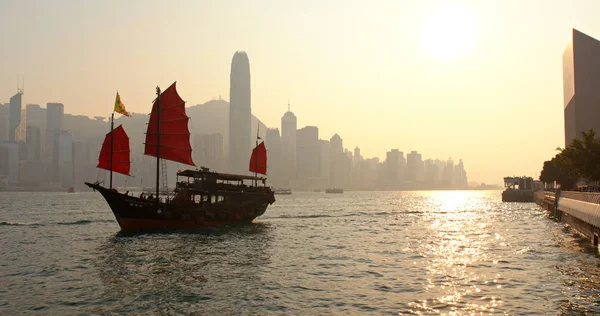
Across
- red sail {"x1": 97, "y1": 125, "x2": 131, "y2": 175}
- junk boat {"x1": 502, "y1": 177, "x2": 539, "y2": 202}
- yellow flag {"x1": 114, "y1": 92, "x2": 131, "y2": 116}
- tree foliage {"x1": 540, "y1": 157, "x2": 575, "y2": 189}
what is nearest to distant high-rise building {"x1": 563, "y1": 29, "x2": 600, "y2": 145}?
junk boat {"x1": 502, "y1": 177, "x2": 539, "y2": 202}

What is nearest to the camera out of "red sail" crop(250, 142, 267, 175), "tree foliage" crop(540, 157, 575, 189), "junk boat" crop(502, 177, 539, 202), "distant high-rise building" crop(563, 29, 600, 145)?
"red sail" crop(250, 142, 267, 175)

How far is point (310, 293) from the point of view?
2205 cm

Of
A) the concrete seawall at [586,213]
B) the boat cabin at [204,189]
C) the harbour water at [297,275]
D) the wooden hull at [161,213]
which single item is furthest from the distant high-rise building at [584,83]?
the wooden hull at [161,213]

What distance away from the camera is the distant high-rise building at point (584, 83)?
15075 centimetres

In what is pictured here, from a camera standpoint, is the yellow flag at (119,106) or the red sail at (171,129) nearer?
the yellow flag at (119,106)

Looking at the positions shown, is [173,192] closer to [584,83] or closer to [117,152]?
[117,152]

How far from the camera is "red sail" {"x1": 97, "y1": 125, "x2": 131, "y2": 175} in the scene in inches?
2090

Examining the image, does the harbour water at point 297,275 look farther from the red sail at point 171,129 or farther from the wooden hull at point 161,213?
the red sail at point 171,129

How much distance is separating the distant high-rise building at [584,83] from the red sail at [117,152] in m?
140

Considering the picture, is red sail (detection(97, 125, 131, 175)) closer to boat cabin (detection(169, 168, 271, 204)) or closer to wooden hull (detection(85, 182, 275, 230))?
wooden hull (detection(85, 182, 275, 230))

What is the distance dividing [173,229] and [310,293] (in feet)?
105

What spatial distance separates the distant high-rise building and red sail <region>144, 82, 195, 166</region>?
134077mm

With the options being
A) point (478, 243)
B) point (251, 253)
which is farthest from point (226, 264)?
point (478, 243)

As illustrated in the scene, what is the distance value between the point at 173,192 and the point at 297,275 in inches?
1231
